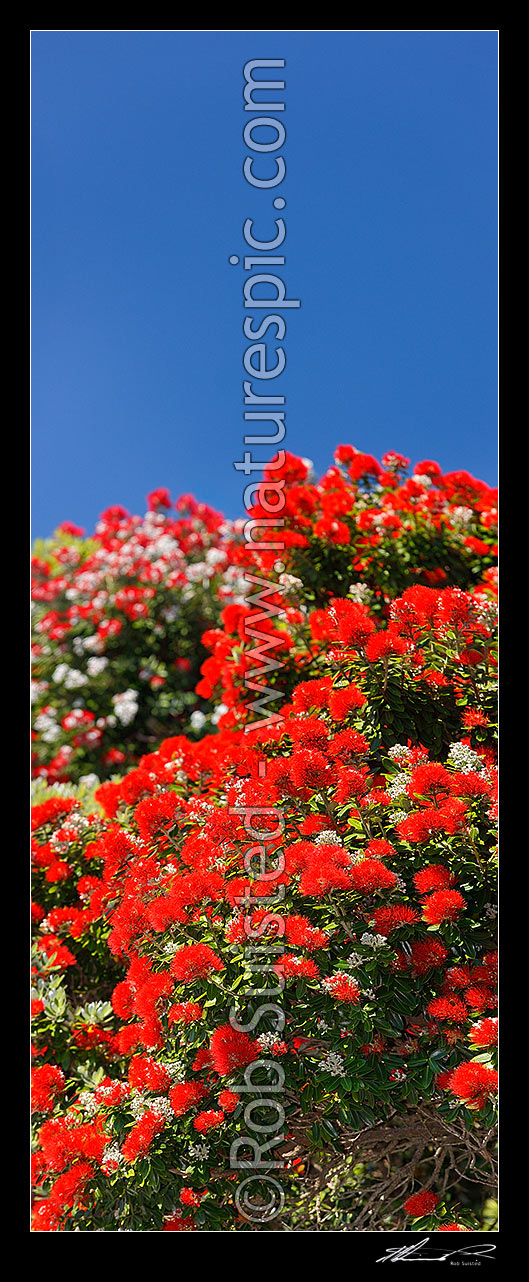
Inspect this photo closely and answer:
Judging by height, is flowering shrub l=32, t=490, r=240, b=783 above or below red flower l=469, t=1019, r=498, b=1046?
above

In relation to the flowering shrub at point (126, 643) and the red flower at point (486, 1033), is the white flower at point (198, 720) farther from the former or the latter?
the red flower at point (486, 1033)

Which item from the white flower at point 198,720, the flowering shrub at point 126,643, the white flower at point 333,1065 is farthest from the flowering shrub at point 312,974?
the flowering shrub at point 126,643

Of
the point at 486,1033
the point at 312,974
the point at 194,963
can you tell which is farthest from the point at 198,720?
the point at 486,1033

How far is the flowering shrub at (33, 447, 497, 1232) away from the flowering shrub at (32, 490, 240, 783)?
297cm

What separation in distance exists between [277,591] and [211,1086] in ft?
5.81

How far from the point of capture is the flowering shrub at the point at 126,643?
5.92 meters

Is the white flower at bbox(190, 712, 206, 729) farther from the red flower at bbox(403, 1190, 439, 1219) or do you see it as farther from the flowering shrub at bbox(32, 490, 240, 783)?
the red flower at bbox(403, 1190, 439, 1219)
